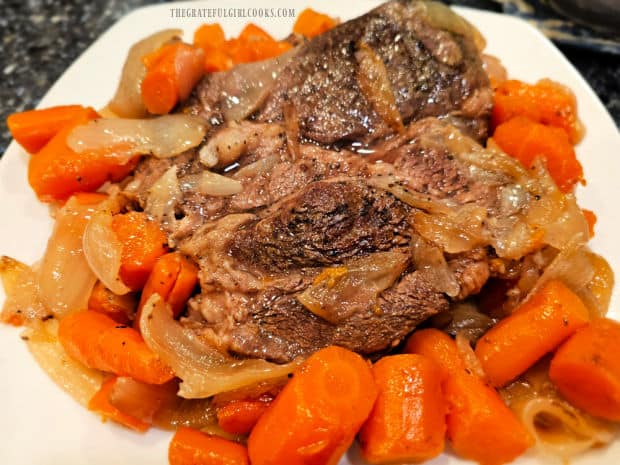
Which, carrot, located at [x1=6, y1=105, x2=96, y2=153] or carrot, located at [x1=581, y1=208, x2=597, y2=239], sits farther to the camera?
carrot, located at [x1=6, y1=105, x2=96, y2=153]

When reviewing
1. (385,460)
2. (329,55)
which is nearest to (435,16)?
(329,55)

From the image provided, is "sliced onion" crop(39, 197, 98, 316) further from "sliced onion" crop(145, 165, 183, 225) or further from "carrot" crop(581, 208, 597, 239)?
"carrot" crop(581, 208, 597, 239)

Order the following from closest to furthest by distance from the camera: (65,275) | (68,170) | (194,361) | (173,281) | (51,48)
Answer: (194,361), (173,281), (65,275), (68,170), (51,48)

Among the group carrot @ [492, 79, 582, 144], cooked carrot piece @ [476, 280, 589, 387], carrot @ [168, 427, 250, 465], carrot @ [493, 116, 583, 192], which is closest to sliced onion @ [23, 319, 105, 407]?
carrot @ [168, 427, 250, 465]

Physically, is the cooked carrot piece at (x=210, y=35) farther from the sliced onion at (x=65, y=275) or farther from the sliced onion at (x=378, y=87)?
the sliced onion at (x=65, y=275)

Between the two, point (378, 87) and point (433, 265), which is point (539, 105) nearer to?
point (378, 87)

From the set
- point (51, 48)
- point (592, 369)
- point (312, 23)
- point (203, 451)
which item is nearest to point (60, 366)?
point (203, 451)

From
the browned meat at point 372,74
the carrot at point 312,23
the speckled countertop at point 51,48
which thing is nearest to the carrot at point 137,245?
the browned meat at point 372,74
